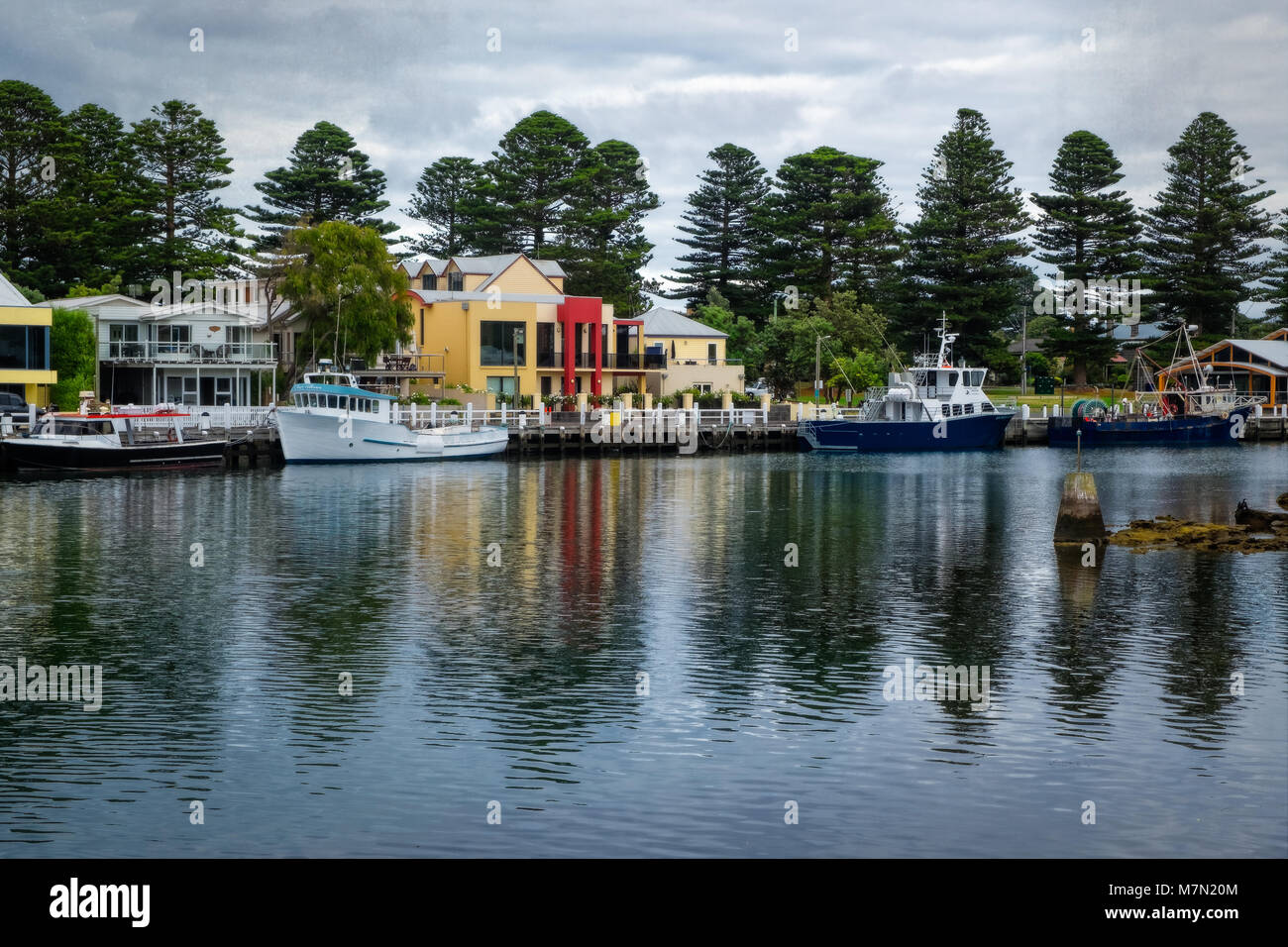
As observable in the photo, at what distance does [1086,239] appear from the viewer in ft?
356

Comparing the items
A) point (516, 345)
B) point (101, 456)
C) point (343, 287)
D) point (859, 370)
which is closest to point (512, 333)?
point (516, 345)

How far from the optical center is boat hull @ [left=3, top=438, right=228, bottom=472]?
2267 inches

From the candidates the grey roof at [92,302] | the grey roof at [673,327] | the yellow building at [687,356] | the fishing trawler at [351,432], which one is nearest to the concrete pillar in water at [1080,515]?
the fishing trawler at [351,432]

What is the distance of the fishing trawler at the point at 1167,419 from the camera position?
294 feet

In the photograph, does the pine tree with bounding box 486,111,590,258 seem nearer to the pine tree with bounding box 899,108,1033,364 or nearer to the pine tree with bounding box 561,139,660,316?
the pine tree with bounding box 561,139,660,316

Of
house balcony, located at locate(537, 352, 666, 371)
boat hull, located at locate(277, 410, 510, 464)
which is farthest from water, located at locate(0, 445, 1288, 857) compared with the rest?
house balcony, located at locate(537, 352, 666, 371)

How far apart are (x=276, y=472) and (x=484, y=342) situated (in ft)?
84.6

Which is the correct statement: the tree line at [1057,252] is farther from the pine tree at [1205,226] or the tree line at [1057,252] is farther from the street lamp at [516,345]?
the street lamp at [516,345]

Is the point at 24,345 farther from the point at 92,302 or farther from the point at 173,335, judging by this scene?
the point at 173,335

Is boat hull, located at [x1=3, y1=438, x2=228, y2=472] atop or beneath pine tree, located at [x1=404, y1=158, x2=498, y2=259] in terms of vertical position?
beneath

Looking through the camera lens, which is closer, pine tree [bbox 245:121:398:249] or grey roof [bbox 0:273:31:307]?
grey roof [bbox 0:273:31:307]

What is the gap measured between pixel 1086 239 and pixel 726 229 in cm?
3062

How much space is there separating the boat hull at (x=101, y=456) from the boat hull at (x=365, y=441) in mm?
3912

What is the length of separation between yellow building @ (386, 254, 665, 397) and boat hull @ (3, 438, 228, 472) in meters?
21.5
